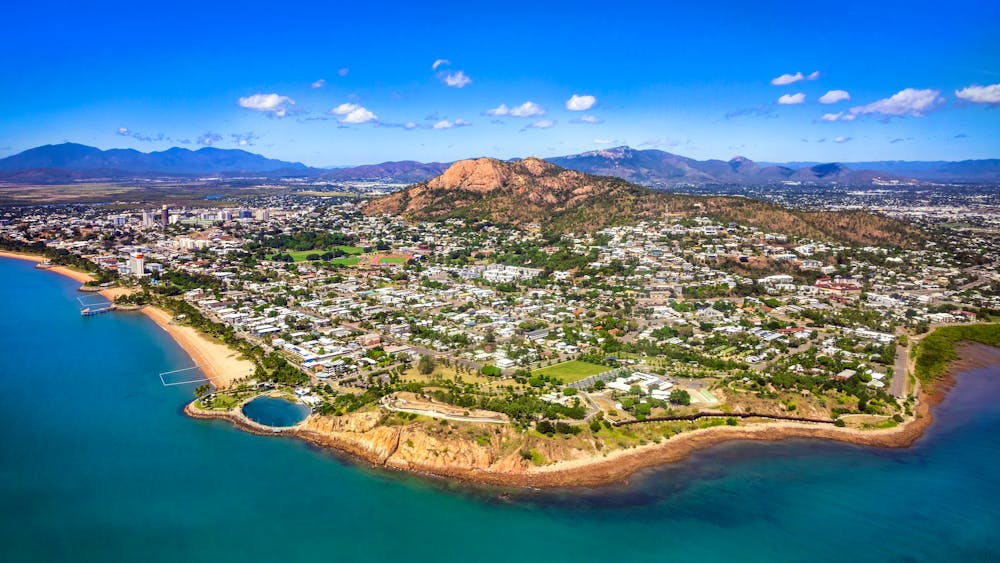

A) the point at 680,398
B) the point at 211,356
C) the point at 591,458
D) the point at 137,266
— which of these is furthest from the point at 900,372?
the point at 137,266

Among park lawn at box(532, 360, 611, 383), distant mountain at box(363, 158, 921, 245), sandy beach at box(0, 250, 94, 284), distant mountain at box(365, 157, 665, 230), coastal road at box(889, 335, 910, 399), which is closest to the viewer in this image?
coastal road at box(889, 335, 910, 399)

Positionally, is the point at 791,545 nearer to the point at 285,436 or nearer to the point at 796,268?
the point at 285,436

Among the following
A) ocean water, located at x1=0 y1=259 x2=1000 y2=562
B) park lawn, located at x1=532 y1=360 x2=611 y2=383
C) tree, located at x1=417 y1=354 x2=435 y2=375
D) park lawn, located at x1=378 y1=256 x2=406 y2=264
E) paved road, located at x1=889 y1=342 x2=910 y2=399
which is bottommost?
ocean water, located at x1=0 y1=259 x2=1000 y2=562

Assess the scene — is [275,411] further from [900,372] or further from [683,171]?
[683,171]

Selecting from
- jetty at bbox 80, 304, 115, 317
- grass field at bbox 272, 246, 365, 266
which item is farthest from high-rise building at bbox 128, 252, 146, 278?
grass field at bbox 272, 246, 365, 266

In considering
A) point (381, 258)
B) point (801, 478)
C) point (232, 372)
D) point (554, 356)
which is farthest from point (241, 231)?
point (801, 478)

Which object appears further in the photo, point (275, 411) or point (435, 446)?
point (275, 411)

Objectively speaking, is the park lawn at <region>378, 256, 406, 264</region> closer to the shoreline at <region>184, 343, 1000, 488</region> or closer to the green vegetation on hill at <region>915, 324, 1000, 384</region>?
the shoreline at <region>184, 343, 1000, 488</region>

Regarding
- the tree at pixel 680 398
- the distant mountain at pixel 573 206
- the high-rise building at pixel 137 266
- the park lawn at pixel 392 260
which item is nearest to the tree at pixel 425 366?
the tree at pixel 680 398
